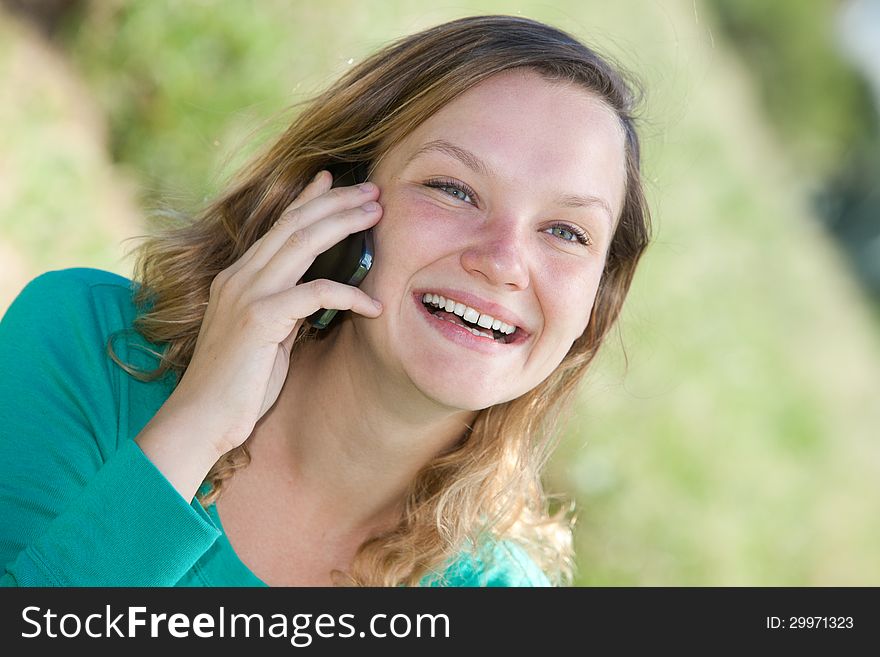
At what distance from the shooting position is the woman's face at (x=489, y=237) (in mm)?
2088

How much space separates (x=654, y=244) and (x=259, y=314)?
150 inches

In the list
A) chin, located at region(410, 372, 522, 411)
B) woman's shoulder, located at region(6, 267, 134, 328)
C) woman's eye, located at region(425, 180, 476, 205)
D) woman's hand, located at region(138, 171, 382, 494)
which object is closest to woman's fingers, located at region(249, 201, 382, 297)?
woman's hand, located at region(138, 171, 382, 494)

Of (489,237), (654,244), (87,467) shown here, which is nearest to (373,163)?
(489,237)

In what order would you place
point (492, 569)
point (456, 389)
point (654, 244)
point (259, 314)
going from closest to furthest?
point (259, 314) → point (456, 389) → point (492, 569) → point (654, 244)

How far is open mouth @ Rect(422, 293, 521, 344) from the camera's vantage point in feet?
6.92

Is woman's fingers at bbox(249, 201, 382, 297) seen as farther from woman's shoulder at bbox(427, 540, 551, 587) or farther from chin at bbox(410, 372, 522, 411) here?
woman's shoulder at bbox(427, 540, 551, 587)

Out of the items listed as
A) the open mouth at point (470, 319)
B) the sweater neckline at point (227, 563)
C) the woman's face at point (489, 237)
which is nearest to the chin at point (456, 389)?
the woman's face at point (489, 237)

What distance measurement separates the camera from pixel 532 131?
2111 millimetres

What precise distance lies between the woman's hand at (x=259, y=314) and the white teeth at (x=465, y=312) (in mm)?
120

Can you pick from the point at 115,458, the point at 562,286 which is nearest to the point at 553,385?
the point at 562,286

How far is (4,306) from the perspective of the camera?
14.0 ft

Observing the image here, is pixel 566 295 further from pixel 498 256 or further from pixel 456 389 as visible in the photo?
pixel 456 389
